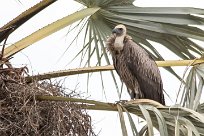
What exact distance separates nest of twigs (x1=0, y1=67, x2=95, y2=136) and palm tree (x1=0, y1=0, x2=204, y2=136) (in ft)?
0.24

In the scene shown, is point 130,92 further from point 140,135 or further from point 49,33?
point 140,135

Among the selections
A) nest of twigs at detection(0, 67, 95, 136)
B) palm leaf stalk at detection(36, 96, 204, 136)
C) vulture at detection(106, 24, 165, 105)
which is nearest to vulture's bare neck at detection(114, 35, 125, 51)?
vulture at detection(106, 24, 165, 105)

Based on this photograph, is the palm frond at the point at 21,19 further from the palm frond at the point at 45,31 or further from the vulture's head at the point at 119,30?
the vulture's head at the point at 119,30

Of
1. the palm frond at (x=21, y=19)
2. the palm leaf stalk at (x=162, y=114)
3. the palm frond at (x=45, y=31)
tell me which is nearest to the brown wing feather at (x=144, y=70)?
the palm frond at (x=45, y=31)

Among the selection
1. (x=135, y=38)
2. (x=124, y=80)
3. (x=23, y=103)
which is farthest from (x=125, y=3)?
(x=23, y=103)

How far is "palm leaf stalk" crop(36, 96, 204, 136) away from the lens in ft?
9.19

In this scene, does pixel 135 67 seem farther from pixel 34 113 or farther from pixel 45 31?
pixel 34 113

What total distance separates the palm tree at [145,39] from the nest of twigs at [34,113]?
0.24ft

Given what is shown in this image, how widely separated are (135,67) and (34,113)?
133 centimetres

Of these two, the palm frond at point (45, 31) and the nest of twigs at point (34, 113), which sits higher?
the palm frond at point (45, 31)

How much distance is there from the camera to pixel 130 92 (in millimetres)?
4535

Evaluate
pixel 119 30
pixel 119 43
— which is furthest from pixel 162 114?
pixel 119 43

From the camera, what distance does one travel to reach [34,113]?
322 cm

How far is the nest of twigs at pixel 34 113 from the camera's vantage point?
10.5 feet
